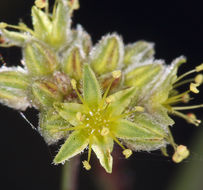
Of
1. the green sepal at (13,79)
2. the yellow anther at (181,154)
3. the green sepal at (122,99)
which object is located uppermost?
the green sepal at (13,79)

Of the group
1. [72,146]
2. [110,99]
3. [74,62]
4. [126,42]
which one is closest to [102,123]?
[110,99]

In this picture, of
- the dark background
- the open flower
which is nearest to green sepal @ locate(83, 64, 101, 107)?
the open flower

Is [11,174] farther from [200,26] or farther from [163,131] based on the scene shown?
[200,26]

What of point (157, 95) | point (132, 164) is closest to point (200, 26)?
point (132, 164)

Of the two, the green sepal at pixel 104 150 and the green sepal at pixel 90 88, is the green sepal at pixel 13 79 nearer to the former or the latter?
the green sepal at pixel 90 88

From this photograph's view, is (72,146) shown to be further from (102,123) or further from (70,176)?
(70,176)

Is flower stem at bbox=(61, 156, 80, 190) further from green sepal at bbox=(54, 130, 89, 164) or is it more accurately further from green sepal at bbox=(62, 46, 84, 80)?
green sepal at bbox=(62, 46, 84, 80)

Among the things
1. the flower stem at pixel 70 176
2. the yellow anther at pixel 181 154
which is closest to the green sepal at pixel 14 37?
the flower stem at pixel 70 176
